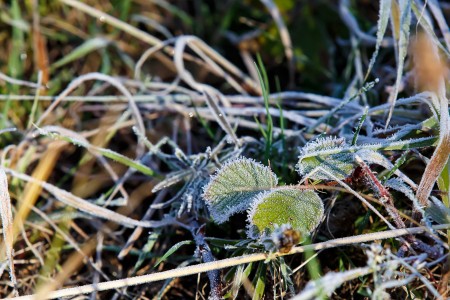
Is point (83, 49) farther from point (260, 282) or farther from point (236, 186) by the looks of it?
point (260, 282)

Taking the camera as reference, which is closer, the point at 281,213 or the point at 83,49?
the point at 281,213

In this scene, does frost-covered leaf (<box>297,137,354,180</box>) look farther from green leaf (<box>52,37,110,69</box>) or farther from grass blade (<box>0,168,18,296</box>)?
green leaf (<box>52,37,110,69</box>)

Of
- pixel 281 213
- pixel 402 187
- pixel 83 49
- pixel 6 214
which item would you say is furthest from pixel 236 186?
pixel 83 49

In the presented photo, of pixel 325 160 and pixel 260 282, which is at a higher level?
pixel 325 160

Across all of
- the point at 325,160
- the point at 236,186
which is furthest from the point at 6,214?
the point at 325,160

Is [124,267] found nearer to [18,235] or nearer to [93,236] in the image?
[93,236]

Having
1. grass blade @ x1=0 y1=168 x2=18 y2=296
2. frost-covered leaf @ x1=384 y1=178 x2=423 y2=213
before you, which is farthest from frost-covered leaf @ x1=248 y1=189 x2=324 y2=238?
grass blade @ x1=0 y1=168 x2=18 y2=296

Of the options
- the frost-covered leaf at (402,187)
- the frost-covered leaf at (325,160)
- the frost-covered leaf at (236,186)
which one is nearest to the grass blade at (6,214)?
the frost-covered leaf at (236,186)
